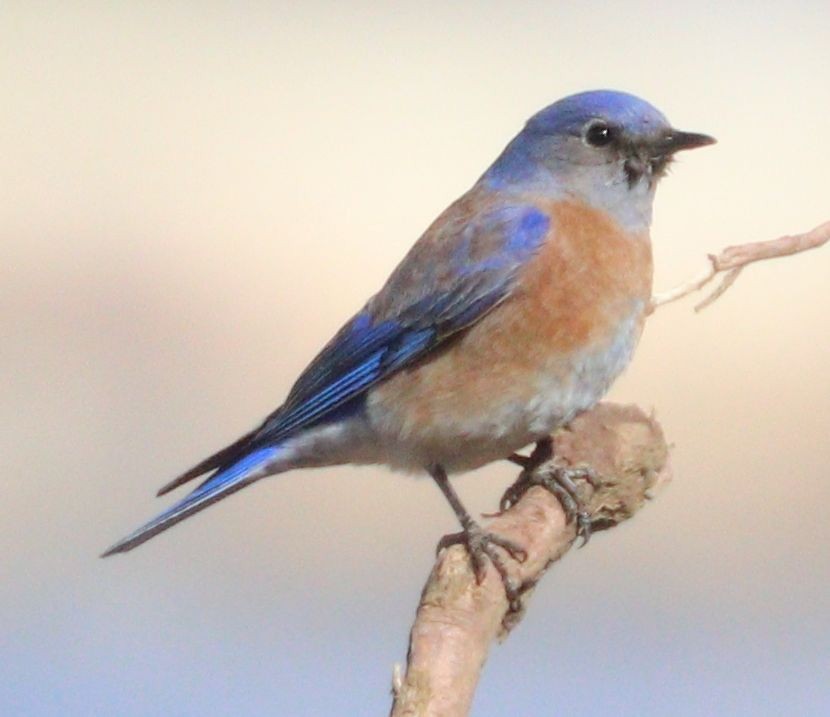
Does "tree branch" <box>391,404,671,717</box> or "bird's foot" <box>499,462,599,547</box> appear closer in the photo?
"tree branch" <box>391,404,671,717</box>

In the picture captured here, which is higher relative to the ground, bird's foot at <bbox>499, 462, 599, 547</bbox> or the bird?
the bird

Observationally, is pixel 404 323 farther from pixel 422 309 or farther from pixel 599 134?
pixel 599 134

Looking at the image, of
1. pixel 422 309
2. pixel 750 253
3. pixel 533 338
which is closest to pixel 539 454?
pixel 533 338

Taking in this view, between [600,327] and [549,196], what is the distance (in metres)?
0.39

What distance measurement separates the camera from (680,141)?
110 inches

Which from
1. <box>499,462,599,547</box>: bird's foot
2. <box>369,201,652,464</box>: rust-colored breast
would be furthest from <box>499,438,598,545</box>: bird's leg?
<box>369,201,652,464</box>: rust-colored breast

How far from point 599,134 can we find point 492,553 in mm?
1070

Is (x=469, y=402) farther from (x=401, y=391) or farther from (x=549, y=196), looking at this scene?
(x=549, y=196)

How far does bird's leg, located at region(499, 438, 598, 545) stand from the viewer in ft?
7.75

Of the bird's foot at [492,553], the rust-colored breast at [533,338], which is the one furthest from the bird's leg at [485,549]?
the rust-colored breast at [533,338]

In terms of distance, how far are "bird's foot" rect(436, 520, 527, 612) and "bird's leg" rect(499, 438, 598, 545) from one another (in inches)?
5.4

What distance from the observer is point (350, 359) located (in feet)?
9.40

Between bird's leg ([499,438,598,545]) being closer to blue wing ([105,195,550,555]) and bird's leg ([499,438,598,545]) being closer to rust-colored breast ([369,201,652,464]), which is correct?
rust-colored breast ([369,201,652,464])

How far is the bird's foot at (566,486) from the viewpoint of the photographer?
2.36 meters
